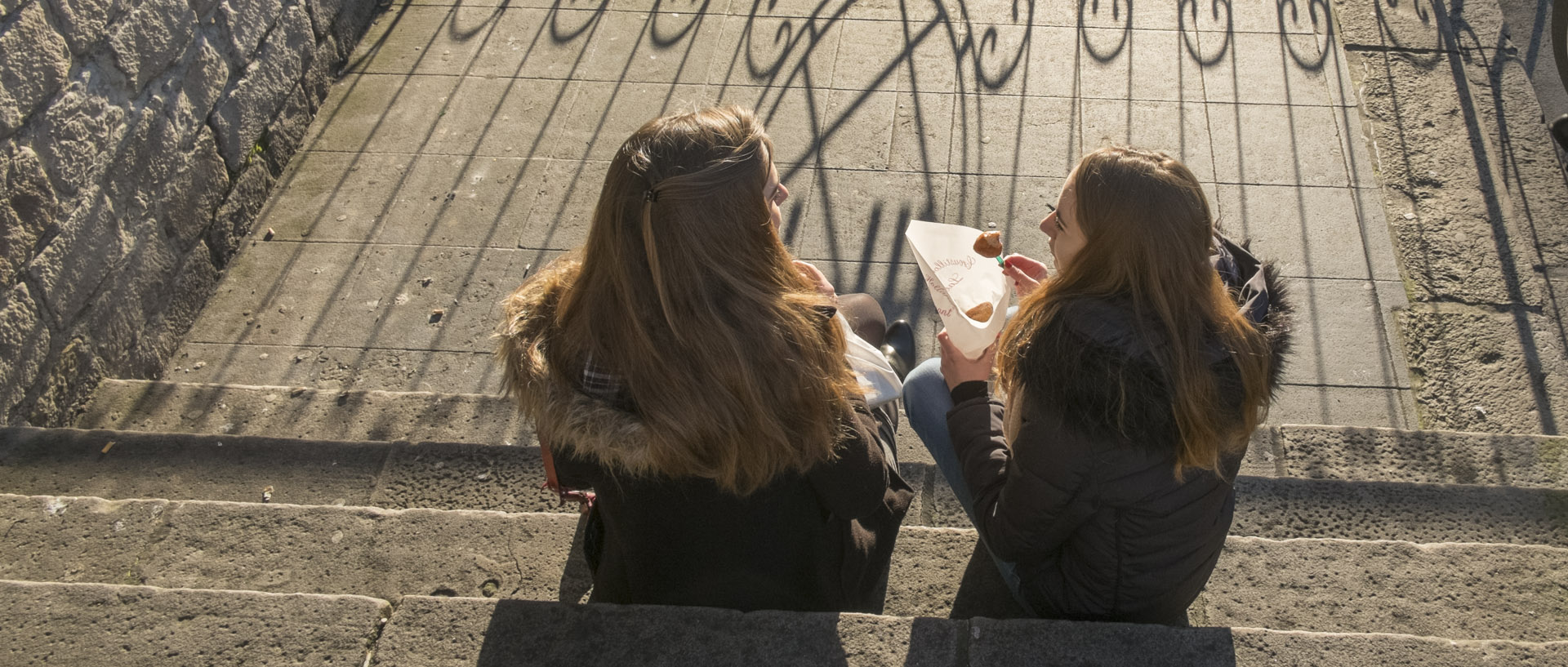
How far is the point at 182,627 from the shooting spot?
2.13 meters

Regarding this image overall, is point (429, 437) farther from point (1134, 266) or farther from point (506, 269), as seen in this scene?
point (1134, 266)

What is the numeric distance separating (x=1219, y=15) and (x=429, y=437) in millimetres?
4750

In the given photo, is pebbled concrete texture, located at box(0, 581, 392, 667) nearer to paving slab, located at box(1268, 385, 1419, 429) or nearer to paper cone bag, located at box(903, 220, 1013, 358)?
paper cone bag, located at box(903, 220, 1013, 358)

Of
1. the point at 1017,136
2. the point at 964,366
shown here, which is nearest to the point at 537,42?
the point at 1017,136

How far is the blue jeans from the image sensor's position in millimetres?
2664

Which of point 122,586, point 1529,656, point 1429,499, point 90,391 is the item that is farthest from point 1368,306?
point 90,391

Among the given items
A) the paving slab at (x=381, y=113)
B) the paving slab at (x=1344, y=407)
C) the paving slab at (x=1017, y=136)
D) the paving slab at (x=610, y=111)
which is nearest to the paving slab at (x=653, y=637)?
the paving slab at (x=1344, y=407)

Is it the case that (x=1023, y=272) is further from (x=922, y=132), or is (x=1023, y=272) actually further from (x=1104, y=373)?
(x=922, y=132)

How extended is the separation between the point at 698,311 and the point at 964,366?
101 centimetres

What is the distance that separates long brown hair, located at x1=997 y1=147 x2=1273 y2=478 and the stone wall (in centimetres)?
336

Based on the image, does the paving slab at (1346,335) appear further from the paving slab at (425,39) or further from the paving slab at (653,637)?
the paving slab at (425,39)

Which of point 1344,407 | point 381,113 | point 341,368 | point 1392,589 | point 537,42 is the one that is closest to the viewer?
point 1392,589

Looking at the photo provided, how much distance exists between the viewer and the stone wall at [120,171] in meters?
3.41

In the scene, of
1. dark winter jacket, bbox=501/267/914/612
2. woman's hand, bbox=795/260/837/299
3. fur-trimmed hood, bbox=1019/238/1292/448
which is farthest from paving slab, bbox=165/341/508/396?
fur-trimmed hood, bbox=1019/238/1292/448
